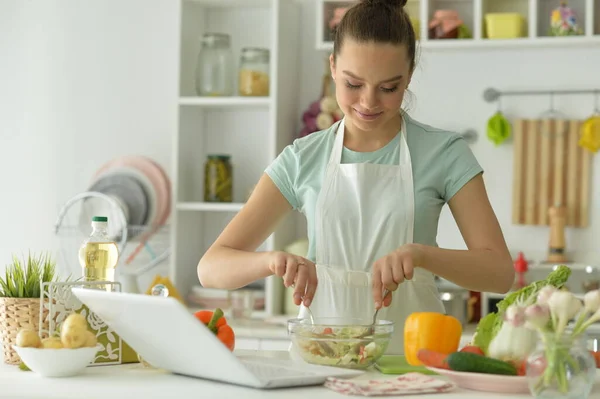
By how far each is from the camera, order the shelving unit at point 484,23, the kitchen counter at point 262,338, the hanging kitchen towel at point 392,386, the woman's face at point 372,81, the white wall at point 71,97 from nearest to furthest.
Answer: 1. the hanging kitchen towel at point 392,386
2. the woman's face at point 372,81
3. the kitchen counter at point 262,338
4. the shelving unit at point 484,23
5. the white wall at point 71,97

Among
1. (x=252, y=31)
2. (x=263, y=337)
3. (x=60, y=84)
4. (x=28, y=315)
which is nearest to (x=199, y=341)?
(x=28, y=315)

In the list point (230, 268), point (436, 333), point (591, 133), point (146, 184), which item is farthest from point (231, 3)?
point (436, 333)

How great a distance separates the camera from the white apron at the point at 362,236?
1.99 metres

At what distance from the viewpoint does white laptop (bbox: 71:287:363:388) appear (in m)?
1.35

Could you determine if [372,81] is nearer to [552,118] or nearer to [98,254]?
[98,254]

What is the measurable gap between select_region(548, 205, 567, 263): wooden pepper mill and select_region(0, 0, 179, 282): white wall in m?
1.57

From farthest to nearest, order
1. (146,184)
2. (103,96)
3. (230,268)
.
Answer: (103,96), (146,184), (230,268)

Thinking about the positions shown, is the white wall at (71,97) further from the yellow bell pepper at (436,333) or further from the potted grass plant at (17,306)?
the yellow bell pepper at (436,333)

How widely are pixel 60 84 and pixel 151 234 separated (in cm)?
83

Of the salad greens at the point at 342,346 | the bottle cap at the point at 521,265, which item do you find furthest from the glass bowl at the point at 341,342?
the bottle cap at the point at 521,265

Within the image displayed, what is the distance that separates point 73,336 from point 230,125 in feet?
8.35

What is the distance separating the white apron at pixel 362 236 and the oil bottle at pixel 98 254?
44 cm

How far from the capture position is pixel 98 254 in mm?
1797

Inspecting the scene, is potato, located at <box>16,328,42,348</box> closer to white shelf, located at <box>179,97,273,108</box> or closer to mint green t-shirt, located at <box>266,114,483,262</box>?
mint green t-shirt, located at <box>266,114,483,262</box>
